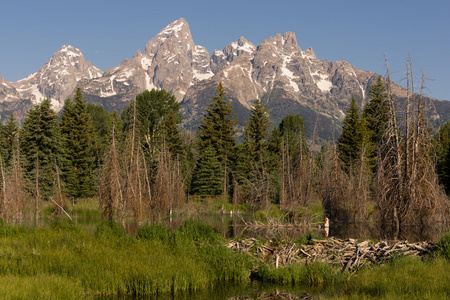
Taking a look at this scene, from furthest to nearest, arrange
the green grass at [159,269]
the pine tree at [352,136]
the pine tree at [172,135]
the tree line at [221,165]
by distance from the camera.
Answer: the pine tree at [172,135], the pine tree at [352,136], the tree line at [221,165], the green grass at [159,269]

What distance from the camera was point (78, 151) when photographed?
59250 millimetres

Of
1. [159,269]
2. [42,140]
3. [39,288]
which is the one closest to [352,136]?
[42,140]

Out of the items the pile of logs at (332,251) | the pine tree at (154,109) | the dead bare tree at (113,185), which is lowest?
the pile of logs at (332,251)

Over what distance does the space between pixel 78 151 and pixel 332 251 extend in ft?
163

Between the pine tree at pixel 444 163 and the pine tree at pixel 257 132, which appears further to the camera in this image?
the pine tree at pixel 257 132

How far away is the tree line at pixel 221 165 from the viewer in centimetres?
2353

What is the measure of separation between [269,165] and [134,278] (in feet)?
183

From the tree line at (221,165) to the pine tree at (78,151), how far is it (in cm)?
15

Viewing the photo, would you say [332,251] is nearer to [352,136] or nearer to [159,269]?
[159,269]

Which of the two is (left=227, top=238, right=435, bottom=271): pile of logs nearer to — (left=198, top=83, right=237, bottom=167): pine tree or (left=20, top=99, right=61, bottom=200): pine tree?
(left=20, top=99, right=61, bottom=200): pine tree

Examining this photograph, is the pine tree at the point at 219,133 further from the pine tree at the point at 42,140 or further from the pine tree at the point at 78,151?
the pine tree at the point at 42,140

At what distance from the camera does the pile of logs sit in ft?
53.5

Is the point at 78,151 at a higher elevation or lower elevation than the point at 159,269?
higher

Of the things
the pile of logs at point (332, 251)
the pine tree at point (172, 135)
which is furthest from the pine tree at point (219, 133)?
the pile of logs at point (332, 251)
